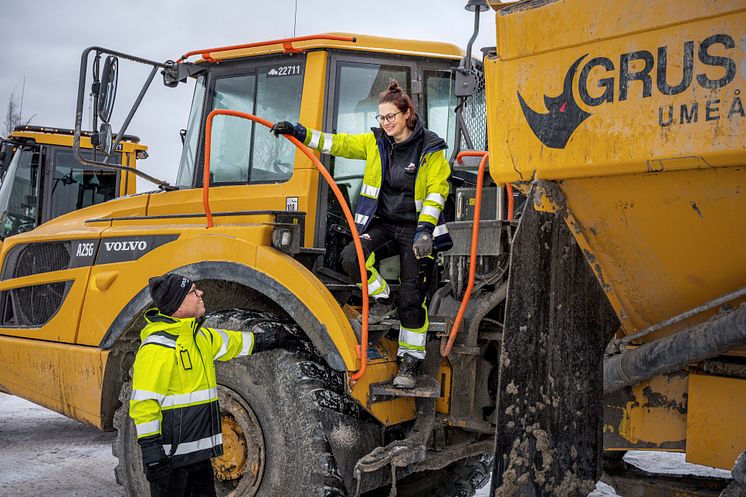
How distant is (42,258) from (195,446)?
2559 millimetres

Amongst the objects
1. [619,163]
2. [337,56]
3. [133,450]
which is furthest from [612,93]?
[133,450]

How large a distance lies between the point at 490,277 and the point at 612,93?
1511 millimetres

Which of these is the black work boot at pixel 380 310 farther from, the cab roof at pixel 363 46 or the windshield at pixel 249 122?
the cab roof at pixel 363 46

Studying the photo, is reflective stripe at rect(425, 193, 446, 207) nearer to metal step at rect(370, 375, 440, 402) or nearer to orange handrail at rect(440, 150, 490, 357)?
orange handrail at rect(440, 150, 490, 357)

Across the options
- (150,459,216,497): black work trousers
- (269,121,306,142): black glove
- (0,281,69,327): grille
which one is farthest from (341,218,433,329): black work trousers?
(0,281,69,327): grille

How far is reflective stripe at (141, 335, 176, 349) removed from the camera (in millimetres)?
3113

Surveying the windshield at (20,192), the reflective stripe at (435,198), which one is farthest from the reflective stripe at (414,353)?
the windshield at (20,192)

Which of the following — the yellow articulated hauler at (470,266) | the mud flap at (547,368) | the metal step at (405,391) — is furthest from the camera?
the metal step at (405,391)

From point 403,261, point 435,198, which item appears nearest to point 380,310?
point 403,261

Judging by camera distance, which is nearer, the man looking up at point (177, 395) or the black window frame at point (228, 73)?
the man looking up at point (177, 395)

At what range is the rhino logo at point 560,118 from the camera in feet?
7.68

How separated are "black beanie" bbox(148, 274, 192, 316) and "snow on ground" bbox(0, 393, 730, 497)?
2.30m

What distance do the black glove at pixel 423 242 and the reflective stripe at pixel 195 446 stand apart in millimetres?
1266

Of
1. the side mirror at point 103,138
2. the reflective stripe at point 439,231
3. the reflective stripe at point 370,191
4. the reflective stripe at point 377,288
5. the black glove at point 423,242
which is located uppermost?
the side mirror at point 103,138
